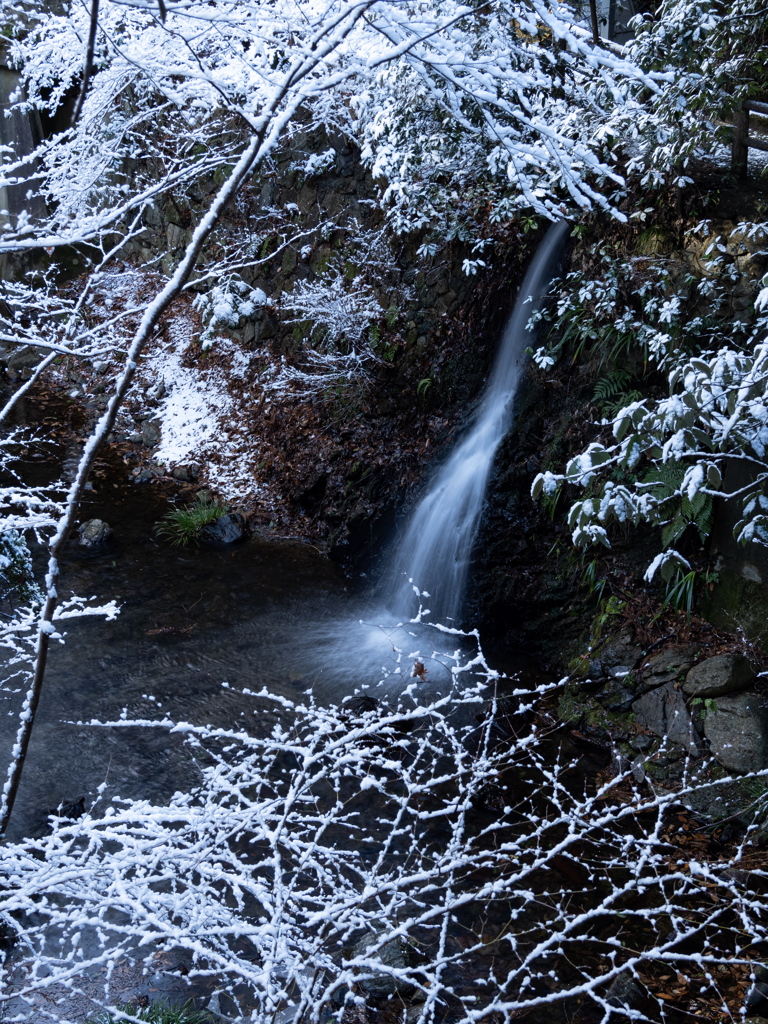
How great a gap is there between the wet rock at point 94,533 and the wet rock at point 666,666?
5349 millimetres

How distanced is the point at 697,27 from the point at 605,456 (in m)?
3.15

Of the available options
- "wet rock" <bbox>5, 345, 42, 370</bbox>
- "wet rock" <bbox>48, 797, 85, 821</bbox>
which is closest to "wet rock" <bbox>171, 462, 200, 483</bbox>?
"wet rock" <bbox>5, 345, 42, 370</bbox>

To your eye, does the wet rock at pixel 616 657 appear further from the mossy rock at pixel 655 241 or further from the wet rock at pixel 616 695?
the mossy rock at pixel 655 241

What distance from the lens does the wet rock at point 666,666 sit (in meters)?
5.20

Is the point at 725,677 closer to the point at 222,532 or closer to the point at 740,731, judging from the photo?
the point at 740,731

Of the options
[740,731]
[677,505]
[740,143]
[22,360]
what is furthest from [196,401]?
[740,731]

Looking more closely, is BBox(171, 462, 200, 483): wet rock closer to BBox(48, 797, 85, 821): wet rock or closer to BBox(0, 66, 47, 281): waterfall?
BBox(48, 797, 85, 821): wet rock

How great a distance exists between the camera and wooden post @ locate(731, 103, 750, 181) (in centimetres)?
565

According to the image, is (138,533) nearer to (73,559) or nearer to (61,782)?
(73,559)

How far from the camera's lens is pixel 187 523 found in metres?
7.90

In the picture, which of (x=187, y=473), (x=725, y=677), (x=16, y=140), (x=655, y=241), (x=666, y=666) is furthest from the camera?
(x=16, y=140)

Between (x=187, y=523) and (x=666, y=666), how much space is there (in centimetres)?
495

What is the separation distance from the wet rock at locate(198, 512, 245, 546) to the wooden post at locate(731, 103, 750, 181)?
5.64 metres

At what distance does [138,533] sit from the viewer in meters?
8.00
